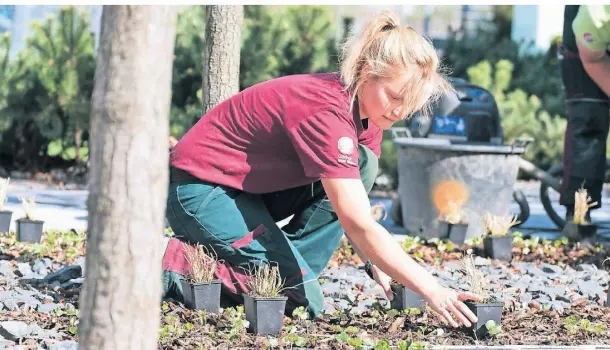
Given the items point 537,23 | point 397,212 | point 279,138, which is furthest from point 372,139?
point 537,23

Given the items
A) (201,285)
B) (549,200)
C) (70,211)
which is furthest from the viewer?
(70,211)

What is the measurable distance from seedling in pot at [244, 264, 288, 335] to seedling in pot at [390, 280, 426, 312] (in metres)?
0.51

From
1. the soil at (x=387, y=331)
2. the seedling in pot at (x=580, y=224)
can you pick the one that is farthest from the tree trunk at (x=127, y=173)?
the seedling in pot at (x=580, y=224)

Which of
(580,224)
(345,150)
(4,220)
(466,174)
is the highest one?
(345,150)

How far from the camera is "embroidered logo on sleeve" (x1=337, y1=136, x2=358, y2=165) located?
10.0 feet

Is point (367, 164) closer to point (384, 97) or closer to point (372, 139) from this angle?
point (372, 139)

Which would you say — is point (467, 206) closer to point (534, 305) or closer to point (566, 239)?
point (566, 239)

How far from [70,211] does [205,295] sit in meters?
4.07

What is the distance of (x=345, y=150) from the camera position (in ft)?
10.1

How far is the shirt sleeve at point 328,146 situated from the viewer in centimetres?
305

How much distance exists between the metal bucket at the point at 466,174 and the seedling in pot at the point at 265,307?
2967 millimetres

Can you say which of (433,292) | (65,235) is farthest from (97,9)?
(433,292)

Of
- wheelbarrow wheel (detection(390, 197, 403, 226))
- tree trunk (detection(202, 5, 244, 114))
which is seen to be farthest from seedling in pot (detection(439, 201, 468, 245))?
tree trunk (detection(202, 5, 244, 114))

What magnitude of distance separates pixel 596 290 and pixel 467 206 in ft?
6.09
